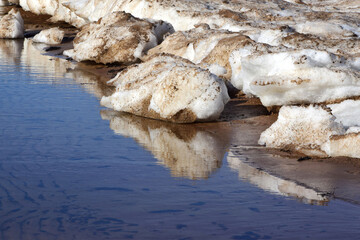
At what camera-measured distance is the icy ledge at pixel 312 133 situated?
6766mm

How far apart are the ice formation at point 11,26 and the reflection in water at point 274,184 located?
55.2ft

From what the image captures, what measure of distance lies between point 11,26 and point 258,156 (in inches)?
668

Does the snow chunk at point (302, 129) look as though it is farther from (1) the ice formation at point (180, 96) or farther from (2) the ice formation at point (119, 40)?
(2) the ice formation at point (119, 40)

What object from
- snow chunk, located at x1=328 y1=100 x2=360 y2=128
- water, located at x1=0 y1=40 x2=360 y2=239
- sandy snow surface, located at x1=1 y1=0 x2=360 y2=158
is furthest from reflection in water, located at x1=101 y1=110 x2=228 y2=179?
snow chunk, located at x1=328 y1=100 x2=360 y2=128

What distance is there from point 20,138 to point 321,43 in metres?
5.95

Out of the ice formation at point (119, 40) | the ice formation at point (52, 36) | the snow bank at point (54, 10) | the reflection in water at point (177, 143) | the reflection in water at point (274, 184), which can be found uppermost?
the reflection in water at point (274, 184)

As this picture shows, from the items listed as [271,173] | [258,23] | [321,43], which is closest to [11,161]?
[271,173]

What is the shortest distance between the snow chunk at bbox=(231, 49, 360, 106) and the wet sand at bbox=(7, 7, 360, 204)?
48 centimetres

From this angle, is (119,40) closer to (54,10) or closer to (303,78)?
(303,78)

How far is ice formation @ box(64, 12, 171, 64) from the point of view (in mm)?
14758

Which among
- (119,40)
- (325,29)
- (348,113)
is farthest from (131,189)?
(119,40)

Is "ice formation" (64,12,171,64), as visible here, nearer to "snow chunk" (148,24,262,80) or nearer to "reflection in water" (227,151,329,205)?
"snow chunk" (148,24,262,80)

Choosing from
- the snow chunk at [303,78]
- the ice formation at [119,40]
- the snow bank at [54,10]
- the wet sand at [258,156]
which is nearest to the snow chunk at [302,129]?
the wet sand at [258,156]

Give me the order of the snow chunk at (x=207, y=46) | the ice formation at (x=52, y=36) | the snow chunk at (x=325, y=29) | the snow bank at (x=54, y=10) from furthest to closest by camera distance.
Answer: the snow bank at (x=54, y=10) < the ice formation at (x=52, y=36) < the snow chunk at (x=325, y=29) < the snow chunk at (x=207, y=46)
